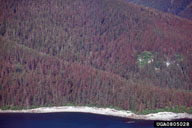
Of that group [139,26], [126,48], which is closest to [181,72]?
[126,48]

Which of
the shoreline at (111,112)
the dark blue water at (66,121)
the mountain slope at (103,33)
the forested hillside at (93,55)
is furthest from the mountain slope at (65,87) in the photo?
the mountain slope at (103,33)

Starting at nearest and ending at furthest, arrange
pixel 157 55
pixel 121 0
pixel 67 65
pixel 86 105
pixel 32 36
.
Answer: pixel 86 105, pixel 67 65, pixel 157 55, pixel 32 36, pixel 121 0

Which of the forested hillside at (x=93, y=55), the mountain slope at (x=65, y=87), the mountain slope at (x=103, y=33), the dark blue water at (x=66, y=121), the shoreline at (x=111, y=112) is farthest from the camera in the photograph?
the mountain slope at (x=103, y=33)

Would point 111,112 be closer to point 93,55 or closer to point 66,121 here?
point 66,121

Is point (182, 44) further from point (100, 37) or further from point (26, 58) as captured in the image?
point (26, 58)

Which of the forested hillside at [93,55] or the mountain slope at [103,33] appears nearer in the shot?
the forested hillside at [93,55]

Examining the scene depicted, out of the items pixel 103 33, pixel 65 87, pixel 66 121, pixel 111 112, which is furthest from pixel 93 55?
pixel 66 121

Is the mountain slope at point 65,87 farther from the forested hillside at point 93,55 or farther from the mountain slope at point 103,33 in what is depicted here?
the mountain slope at point 103,33
